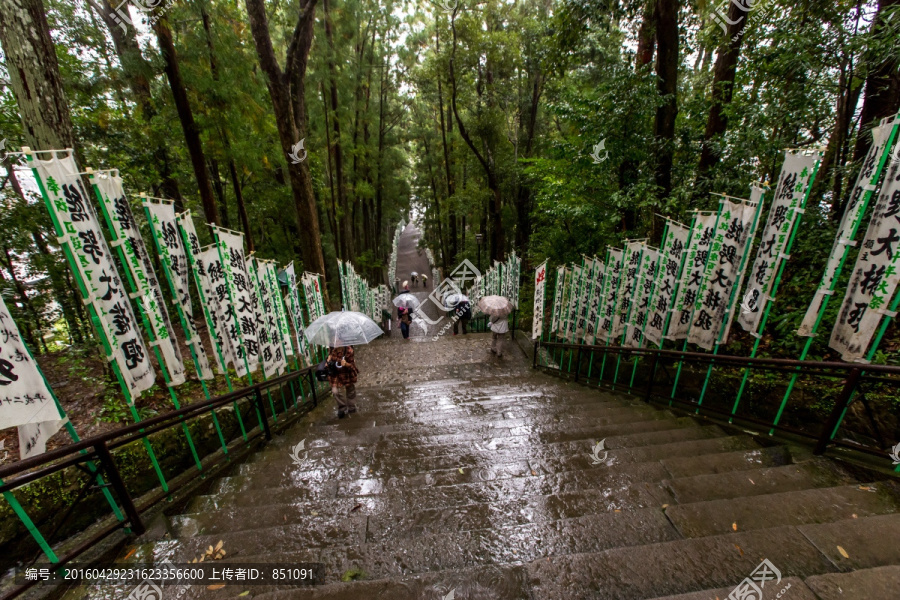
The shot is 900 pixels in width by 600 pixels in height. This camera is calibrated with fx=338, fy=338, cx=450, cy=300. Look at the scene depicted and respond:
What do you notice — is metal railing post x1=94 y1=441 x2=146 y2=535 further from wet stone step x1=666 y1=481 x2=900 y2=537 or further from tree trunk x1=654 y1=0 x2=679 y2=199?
tree trunk x1=654 y1=0 x2=679 y2=199

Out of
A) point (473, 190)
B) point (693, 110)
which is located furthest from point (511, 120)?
point (693, 110)

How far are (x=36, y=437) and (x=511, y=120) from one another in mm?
21113

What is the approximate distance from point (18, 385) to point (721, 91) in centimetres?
1077

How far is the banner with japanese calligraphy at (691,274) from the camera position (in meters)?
4.56

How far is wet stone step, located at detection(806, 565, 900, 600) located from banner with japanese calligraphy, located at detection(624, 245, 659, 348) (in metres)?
4.11

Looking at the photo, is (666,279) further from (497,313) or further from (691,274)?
(497,313)

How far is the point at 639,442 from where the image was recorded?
3898mm

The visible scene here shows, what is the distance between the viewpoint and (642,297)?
580 cm

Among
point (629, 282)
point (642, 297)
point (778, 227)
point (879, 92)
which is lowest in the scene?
point (642, 297)

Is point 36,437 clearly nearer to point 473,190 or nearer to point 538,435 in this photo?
point 538,435

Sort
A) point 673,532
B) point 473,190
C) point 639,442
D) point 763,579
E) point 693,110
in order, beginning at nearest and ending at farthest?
point 763,579, point 673,532, point 639,442, point 693,110, point 473,190

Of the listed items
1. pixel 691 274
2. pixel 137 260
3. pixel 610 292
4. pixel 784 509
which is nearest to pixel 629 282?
pixel 610 292

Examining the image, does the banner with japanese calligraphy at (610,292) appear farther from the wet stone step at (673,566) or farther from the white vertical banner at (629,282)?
the wet stone step at (673,566)

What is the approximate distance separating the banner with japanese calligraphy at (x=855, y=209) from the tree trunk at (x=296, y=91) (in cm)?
830
